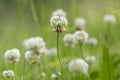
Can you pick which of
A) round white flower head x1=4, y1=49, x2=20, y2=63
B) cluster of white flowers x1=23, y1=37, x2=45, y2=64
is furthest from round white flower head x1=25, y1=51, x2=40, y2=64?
round white flower head x1=4, y1=49, x2=20, y2=63

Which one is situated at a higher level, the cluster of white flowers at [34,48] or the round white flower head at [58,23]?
the round white flower head at [58,23]

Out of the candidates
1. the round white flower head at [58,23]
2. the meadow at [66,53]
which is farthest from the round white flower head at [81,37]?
the round white flower head at [58,23]

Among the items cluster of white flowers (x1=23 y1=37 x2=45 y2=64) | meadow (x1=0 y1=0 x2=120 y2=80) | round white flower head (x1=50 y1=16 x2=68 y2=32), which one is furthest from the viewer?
meadow (x1=0 y1=0 x2=120 y2=80)

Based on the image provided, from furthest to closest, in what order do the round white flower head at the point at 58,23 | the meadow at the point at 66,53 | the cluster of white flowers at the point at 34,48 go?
the meadow at the point at 66,53
the round white flower head at the point at 58,23
the cluster of white flowers at the point at 34,48

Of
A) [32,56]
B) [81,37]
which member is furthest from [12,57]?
[81,37]

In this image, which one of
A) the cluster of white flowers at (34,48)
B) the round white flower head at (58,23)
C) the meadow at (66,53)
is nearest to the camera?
the cluster of white flowers at (34,48)

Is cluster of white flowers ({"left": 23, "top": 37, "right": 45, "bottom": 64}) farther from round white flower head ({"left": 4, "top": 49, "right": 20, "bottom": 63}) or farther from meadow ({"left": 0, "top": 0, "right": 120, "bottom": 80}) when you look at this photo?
round white flower head ({"left": 4, "top": 49, "right": 20, "bottom": 63})

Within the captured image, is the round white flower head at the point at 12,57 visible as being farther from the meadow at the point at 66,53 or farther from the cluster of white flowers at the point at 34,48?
the cluster of white flowers at the point at 34,48

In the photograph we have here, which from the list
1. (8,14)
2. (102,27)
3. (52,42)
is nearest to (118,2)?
(52,42)

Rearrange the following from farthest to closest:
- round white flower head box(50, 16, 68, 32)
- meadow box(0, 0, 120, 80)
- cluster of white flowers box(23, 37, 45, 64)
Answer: meadow box(0, 0, 120, 80) → round white flower head box(50, 16, 68, 32) → cluster of white flowers box(23, 37, 45, 64)

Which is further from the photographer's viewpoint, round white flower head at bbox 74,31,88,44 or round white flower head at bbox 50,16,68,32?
round white flower head at bbox 74,31,88,44

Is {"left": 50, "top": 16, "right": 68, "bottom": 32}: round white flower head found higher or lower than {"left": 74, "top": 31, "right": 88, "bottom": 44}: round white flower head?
higher

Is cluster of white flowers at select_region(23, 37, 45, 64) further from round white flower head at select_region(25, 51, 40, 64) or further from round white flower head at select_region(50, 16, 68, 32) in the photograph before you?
round white flower head at select_region(50, 16, 68, 32)
